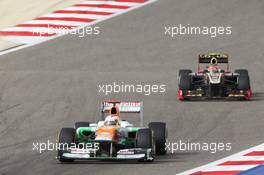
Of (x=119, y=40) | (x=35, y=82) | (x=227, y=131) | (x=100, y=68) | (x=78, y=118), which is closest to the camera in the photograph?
(x=227, y=131)

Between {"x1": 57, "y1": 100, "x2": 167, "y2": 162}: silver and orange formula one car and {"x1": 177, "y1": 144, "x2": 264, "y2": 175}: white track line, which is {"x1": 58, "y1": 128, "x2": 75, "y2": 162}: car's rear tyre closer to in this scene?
{"x1": 57, "y1": 100, "x2": 167, "y2": 162}: silver and orange formula one car

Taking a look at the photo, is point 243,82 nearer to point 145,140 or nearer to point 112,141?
point 145,140

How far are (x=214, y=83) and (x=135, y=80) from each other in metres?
3.79

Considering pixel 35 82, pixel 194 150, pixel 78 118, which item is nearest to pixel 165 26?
pixel 35 82

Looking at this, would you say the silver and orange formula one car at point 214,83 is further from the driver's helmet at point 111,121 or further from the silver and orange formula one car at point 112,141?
the driver's helmet at point 111,121

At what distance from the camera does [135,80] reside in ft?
113

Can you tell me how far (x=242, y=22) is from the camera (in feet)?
136

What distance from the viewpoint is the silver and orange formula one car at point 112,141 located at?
22.4m

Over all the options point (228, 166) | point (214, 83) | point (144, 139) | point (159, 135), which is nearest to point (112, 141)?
point (144, 139)

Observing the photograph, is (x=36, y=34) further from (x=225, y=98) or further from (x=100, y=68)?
(x=225, y=98)

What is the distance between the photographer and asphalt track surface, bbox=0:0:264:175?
2380 centimetres

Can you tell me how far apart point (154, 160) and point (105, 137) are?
1118mm

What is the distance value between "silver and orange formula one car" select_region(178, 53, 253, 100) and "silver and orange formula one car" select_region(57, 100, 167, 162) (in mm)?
7315

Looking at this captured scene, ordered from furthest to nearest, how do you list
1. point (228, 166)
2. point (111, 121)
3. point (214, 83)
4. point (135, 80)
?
point (135, 80)
point (214, 83)
point (111, 121)
point (228, 166)
